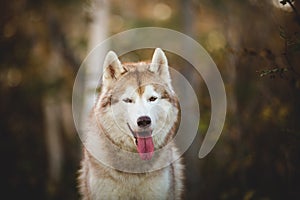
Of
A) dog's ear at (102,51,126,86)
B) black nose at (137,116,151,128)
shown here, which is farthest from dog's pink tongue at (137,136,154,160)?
dog's ear at (102,51,126,86)

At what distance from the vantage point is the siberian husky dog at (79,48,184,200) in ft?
17.0

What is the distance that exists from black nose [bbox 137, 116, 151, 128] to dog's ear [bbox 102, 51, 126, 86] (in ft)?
1.94

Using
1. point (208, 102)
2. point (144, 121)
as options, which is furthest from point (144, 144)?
point (208, 102)

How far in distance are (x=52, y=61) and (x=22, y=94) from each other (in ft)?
15.9

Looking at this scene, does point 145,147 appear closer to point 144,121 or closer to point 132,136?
point 132,136

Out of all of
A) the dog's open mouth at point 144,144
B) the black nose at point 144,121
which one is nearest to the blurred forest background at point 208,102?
the black nose at point 144,121

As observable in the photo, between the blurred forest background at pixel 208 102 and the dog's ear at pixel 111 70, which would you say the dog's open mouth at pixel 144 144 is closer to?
the dog's ear at pixel 111 70

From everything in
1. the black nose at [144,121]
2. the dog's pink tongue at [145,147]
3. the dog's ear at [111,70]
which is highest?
the dog's ear at [111,70]

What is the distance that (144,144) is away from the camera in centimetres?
530

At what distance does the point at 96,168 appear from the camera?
5242 millimetres

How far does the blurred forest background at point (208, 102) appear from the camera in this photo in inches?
276

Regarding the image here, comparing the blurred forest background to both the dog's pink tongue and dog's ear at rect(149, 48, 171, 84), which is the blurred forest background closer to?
dog's ear at rect(149, 48, 171, 84)

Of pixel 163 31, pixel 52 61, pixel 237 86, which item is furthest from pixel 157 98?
pixel 163 31

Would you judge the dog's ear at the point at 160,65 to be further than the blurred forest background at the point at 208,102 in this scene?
No
